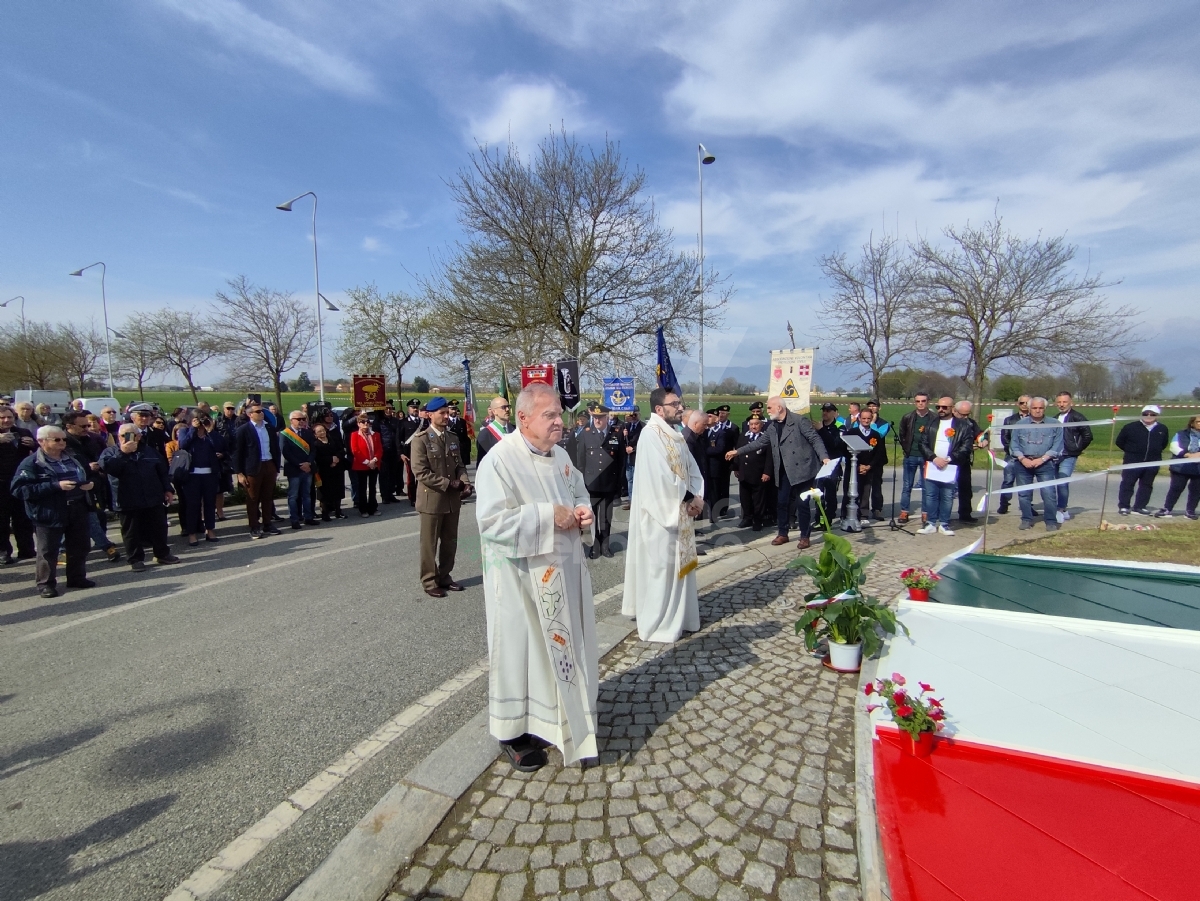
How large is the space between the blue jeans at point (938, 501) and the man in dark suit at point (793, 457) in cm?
187

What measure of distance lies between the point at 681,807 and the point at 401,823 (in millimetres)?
1257

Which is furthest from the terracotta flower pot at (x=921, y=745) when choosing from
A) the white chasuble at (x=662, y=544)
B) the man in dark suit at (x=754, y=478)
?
the man in dark suit at (x=754, y=478)

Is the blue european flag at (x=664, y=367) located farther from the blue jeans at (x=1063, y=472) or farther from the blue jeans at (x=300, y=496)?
the blue jeans at (x=300, y=496)

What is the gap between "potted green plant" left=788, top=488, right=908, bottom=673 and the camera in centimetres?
390

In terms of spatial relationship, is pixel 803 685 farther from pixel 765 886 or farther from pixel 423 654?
pixel 423 654

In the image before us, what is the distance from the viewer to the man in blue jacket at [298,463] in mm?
9523

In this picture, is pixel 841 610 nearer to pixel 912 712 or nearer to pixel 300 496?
pixel 912 712

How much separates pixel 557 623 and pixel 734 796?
115 cm

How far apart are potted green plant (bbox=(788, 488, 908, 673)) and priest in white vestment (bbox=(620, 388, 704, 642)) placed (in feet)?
3.16

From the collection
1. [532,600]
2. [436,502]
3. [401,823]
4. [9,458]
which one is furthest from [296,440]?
[401,823]

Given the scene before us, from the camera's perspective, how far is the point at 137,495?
7.20 m

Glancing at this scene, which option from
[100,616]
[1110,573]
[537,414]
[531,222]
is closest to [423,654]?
[537,414]

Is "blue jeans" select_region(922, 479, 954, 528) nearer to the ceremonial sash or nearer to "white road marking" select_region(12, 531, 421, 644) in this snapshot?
"white road marking" select_region(12, 531, 421, 644)

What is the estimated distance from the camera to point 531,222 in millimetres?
18625
